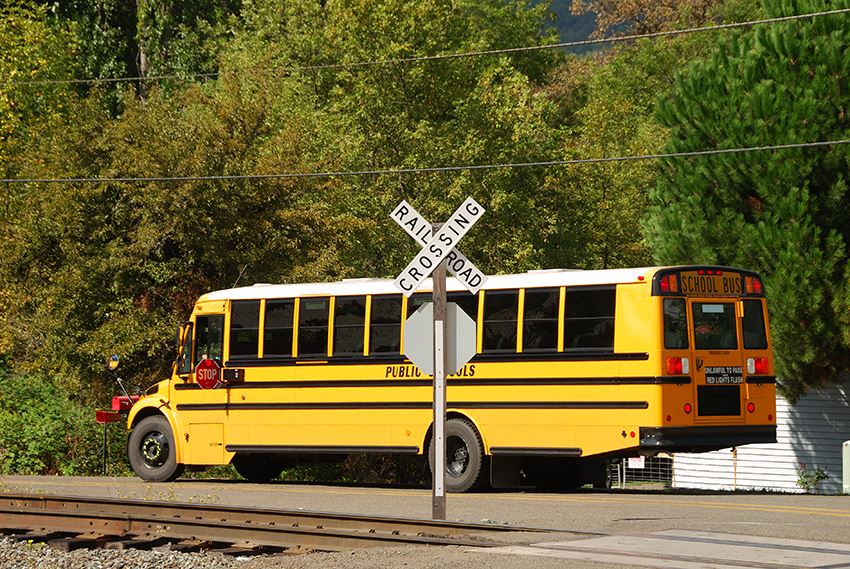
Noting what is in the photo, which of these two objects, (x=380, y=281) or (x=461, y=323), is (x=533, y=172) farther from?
(x=461, y=323)

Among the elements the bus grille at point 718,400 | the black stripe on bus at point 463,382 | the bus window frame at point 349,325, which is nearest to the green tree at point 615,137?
the black stripe on bus at point 463,382

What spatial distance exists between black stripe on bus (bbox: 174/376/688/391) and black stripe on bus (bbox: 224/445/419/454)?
89cm

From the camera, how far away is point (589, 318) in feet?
66.8

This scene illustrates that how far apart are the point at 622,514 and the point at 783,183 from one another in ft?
48.2

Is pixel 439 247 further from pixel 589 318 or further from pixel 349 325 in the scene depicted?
pixel 349 325

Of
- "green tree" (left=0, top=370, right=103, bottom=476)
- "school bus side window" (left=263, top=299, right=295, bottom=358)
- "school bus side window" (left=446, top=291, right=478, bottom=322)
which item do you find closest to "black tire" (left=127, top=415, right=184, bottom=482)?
"school bus side window" (left=263, top=299, right=295, bottom=358)

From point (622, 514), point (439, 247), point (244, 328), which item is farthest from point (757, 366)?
point (244, 328)

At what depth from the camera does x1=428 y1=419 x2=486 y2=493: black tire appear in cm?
2125

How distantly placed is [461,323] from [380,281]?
6936mm

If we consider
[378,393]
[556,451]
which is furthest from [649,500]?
[378,393]

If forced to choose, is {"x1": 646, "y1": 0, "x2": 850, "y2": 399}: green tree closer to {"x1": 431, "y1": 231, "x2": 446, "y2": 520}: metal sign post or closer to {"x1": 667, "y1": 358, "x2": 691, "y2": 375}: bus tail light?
{"x1": 667, "y1": 358, "x2": 691, "y2": 375}: bus tail light

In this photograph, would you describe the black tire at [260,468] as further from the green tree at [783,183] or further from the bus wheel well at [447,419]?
the green tree at [783,183]

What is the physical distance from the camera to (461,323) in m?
15.5

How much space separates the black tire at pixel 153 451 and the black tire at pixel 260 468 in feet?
4.03
